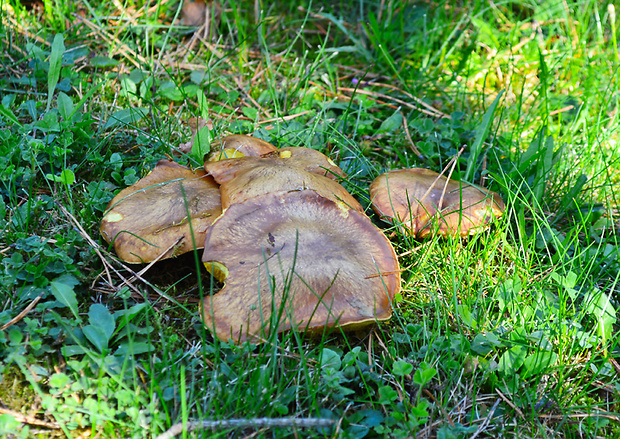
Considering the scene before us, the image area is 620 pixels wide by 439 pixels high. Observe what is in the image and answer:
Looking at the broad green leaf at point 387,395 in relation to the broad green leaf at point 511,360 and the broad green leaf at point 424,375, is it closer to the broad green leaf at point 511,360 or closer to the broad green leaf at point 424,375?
the broad green leaf at point 424,375

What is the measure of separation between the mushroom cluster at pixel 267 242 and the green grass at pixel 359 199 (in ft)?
0.38

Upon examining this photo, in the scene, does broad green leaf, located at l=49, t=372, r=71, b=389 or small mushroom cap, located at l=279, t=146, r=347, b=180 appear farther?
small mushroom cap, located at l=279, t=146, r=347, b=180

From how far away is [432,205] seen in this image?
8.41 feet

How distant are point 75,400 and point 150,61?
2599mm

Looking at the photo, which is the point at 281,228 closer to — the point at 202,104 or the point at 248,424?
the point at 248,424

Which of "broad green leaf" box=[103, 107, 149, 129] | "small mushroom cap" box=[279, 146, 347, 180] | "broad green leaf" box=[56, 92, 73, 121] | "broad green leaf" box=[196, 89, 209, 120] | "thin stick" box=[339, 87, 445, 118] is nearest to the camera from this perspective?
"small mushroom cap" box=[279, 146, 347, 180]

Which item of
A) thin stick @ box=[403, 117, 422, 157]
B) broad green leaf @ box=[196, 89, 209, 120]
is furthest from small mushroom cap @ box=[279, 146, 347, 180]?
thin stick @ box=[403, 117, 422, 157]

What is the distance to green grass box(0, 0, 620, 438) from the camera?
5.72 feet

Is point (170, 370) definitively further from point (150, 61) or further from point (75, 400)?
point (150, 61)

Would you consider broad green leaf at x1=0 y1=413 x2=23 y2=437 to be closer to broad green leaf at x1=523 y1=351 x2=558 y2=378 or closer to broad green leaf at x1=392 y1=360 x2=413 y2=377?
broad green leaf at x1=392 y1=360 x2=413 y2=377

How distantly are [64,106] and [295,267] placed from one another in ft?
5.61

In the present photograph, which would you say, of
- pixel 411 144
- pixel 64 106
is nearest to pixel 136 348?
pixel 64 106

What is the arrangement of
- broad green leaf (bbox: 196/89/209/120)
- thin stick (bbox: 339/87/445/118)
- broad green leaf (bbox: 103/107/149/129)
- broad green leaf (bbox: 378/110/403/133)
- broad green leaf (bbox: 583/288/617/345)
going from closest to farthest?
broad green leaf (bbox: 583/288/617/345)
broad green leaf (bbox: 103/107/149/129)
broad green leaf (bbox: 196/89/209/120)
broad green leaf (bbox: 378/110/403/133)
thin stick (bbox: 339/87/445/118)

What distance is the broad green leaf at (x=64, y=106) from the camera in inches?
109
